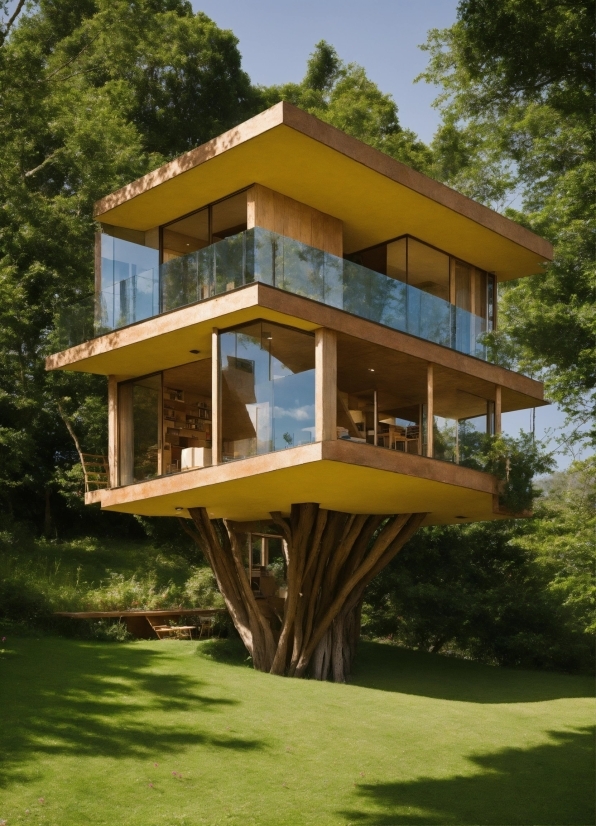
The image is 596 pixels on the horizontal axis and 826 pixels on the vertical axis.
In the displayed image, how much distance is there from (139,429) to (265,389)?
4.21m

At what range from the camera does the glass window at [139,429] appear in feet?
63.2

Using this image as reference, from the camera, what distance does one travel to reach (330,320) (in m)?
16.7

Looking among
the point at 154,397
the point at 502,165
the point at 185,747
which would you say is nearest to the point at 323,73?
the point at 502,165

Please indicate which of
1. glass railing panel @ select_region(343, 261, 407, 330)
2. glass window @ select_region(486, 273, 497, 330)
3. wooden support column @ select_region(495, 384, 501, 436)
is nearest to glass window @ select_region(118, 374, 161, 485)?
glass railing panel @ select_region(343, 261, 407, 330)

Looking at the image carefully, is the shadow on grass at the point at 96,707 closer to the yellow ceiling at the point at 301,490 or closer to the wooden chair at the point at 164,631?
the yellow ceiling at the point at 301,490

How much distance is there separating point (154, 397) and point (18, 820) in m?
11.5

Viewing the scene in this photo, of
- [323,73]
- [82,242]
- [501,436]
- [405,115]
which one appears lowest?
[501,436]

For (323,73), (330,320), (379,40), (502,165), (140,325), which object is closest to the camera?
(330,320)

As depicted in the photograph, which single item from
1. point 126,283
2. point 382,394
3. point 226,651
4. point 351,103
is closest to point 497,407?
point 382,394

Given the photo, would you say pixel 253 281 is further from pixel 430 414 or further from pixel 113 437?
pixel 113 437

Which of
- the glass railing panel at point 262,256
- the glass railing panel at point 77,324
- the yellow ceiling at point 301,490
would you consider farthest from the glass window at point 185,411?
the glass railing panel at point 262,256

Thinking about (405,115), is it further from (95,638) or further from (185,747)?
(185,747)

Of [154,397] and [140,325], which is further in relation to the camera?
[154,397]

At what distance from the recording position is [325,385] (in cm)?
1620
